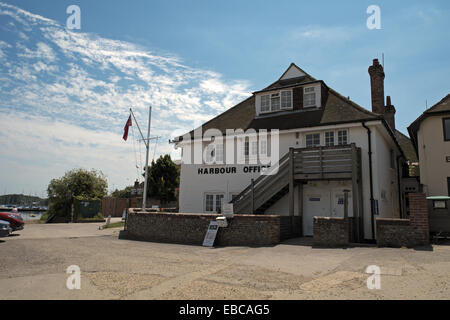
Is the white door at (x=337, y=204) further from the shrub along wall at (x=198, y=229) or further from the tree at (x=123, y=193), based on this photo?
the tree at (x=123, y=193)

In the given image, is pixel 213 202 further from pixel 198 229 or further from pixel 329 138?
pixel 329 138

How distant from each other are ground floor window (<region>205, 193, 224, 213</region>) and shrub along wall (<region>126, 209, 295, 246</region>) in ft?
15.8

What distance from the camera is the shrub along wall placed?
13664mm

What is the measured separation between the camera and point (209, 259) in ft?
35.2

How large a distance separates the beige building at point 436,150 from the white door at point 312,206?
7.66 meters

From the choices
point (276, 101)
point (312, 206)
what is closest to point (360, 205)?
point (312, 206)

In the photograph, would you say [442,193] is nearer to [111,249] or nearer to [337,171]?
[337,171]

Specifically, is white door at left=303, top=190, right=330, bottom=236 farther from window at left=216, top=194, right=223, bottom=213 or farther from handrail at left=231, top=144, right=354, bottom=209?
window at left=216, top=194, right=223, bottom=213

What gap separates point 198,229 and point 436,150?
1537cm

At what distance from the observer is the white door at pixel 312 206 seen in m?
17.2

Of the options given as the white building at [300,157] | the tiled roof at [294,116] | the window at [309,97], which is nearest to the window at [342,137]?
the white building at [300,157]

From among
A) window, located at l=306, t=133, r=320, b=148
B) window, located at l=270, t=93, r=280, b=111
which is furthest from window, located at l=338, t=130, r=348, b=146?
window, located at l=270, t=93, r=280, b=111

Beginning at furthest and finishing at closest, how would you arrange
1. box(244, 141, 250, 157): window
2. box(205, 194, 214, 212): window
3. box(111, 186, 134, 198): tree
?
box(111, 186, 134, 198): tree
box(205, 194, 214, 212): window
box(244, 141, 250, 157): window

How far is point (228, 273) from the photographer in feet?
27.9
